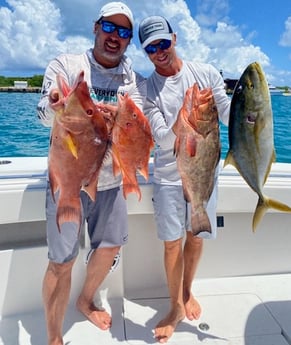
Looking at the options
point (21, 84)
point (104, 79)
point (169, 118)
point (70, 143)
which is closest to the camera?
point (70, 143)

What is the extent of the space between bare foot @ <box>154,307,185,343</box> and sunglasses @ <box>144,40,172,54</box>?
1605mm

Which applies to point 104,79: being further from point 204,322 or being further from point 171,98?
point 204,322

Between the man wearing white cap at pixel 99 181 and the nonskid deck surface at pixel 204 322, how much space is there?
32cm

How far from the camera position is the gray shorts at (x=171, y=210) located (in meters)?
2.24

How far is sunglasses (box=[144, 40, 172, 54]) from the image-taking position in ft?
6.77

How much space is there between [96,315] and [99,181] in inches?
38.2

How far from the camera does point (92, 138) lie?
5.06 feet

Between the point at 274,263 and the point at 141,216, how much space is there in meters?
1.16

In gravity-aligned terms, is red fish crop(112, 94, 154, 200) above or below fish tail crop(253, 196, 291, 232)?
above

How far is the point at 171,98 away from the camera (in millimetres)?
2178

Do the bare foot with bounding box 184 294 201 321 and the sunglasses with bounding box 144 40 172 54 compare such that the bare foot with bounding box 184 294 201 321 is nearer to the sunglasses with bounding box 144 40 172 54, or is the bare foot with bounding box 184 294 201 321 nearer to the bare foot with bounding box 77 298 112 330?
the bare foot with bounding box 77 298 112 330

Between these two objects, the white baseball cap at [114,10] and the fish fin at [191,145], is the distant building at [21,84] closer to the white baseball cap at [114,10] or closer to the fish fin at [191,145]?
the white baseball cap at [114,10]

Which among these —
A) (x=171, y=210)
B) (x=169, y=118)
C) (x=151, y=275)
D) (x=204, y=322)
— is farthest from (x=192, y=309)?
(x=169, y=118)

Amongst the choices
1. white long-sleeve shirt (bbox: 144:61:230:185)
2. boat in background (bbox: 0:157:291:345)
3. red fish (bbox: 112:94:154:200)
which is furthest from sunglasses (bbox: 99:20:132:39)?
boat in background (bbox: 0:157:291:345)
